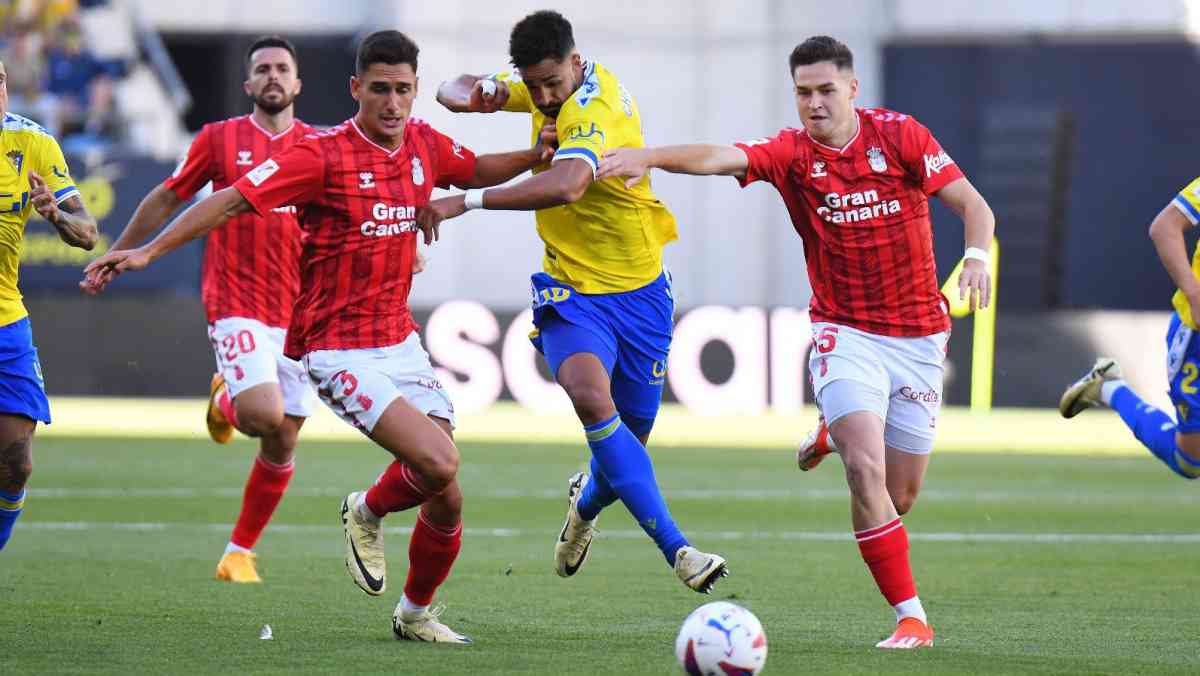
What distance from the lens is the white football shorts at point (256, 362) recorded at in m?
9.57

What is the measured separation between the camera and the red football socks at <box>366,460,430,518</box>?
24.0 ft

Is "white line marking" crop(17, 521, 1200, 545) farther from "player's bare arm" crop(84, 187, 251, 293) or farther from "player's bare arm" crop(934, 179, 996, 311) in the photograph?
"player's bare arm" crop(84, 187, 251, 293)

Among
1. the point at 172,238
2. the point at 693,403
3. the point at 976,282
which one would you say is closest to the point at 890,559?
the point at 976,282

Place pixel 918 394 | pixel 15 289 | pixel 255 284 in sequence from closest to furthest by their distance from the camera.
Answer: pixel 918 394, pixel 15 289, pixel 255 284

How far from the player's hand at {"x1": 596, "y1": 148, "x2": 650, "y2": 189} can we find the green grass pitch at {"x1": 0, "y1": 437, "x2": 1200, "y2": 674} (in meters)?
1.81

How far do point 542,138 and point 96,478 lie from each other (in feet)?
23.6

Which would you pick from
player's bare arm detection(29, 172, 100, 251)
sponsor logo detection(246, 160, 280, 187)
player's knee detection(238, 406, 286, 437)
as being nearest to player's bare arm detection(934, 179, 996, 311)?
sponsor logo detection(246, 160, 280, 187)

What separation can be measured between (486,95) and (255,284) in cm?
216

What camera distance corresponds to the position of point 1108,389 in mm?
10062

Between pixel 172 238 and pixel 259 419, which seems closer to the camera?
pixel 172 238

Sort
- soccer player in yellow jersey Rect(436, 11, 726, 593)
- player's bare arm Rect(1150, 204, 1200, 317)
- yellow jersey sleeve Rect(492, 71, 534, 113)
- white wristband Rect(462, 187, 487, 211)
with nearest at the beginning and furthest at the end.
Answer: white wristband Rect(462, 187, 487, 211)
soccer player in yellow jersey Rect(436, 11, 726, 593)
player's bare arm Rect(1150, 204, 1200, 317)
yellow jersey sleeve Rect(492, 71, 534, 113)

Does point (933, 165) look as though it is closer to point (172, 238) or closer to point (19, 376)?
point (172, 238)

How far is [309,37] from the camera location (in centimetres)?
2800

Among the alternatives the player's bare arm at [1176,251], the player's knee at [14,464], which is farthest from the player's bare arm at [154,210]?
the player's bare arm at [1176,251]
